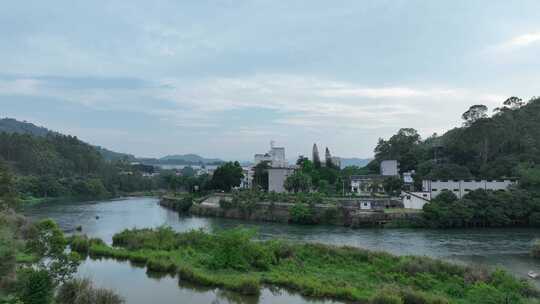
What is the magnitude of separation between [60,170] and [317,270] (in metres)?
86.8

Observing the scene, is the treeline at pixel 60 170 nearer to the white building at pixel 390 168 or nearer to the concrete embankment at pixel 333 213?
the concrete embankment at pixel 333 213

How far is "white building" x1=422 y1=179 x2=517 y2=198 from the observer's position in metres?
44.8

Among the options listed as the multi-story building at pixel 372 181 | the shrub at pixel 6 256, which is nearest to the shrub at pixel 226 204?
the multi-story building at pixel 372 181

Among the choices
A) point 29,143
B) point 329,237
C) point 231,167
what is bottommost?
point 329,237

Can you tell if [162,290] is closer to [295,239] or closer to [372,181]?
[295,239]

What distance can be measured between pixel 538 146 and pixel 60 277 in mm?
56215

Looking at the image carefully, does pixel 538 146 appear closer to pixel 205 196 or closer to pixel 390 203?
pixel 390 203

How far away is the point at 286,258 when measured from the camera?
2173cm

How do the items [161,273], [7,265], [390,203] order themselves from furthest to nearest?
[390,203] → [161,273] → [7,265]

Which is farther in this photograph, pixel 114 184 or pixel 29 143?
pixel 114 184

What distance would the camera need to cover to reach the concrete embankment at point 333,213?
130 feet

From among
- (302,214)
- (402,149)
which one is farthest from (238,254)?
(402,149)

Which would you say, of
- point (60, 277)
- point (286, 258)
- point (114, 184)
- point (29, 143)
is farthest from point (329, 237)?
point (29, 143)

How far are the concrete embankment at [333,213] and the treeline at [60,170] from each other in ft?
132
